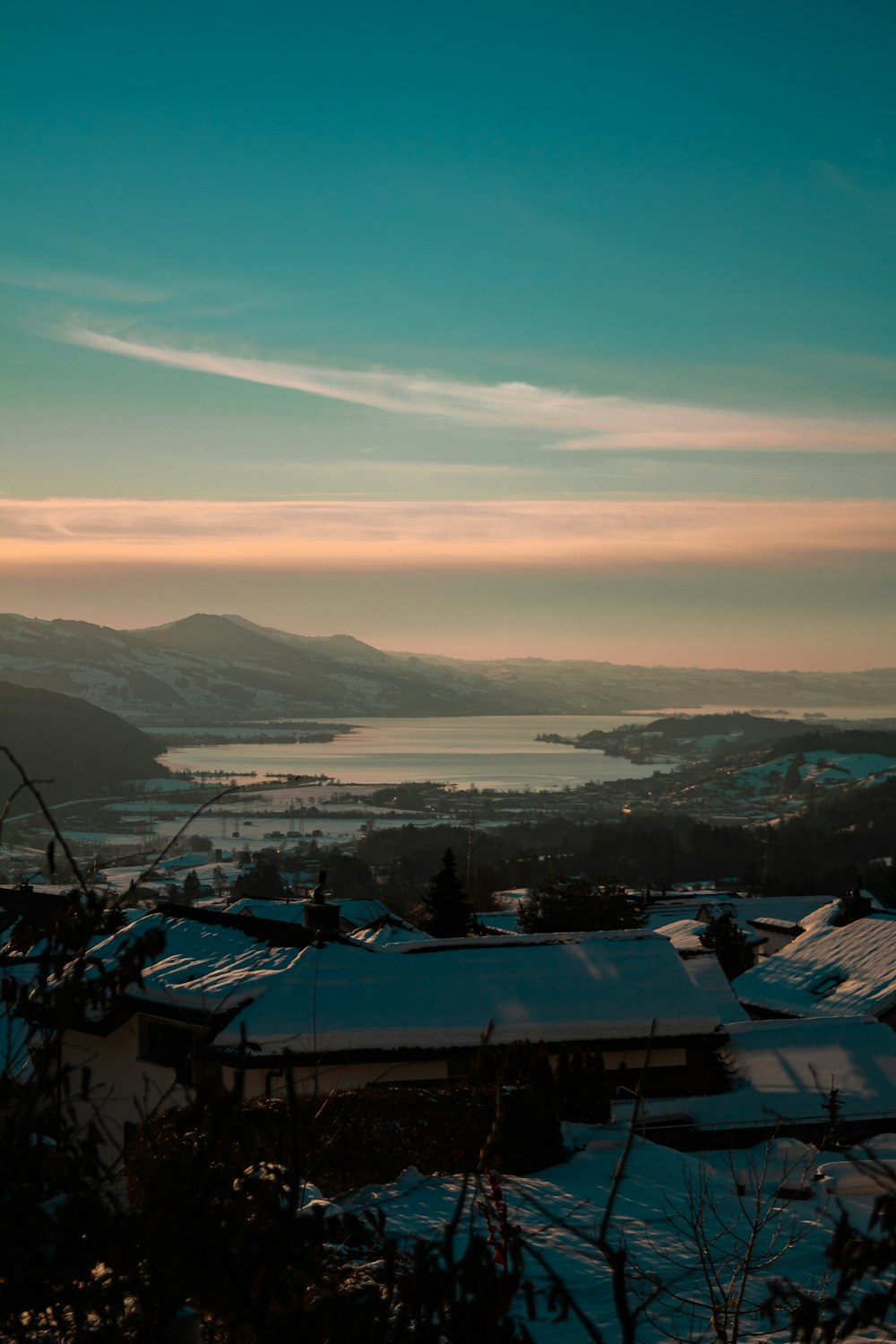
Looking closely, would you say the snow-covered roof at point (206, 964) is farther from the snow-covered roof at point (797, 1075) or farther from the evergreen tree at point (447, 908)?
the evergreen tree at point (447, 908)

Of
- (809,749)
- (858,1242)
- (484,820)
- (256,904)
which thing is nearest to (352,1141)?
(858,1242)

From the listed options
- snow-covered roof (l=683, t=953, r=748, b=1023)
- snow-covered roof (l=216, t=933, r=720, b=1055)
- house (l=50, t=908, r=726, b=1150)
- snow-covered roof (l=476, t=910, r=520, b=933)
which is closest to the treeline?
snow-covered roof (l=476, t=910, r=520, b=933)

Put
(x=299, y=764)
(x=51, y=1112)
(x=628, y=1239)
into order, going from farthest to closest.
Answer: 1. (x=299, y=764)
2. (x=628, y=1239)
3. (x=51, y=1112)

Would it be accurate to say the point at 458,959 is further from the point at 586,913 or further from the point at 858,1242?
the point at 586,913

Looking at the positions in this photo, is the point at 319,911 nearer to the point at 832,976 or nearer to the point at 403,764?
the point at 832,976

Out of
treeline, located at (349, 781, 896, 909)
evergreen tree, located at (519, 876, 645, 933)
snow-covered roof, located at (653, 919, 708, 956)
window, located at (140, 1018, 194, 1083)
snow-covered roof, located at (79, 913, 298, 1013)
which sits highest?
snow-covered roof, located at (79, 913, 298, 1013)

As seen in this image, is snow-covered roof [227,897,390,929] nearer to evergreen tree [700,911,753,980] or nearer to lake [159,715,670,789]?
evergreen tree [700,911,753,980]

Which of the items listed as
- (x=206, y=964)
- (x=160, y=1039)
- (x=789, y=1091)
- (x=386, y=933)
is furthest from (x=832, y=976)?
(x=160, y=1039)
